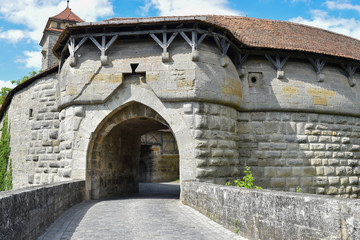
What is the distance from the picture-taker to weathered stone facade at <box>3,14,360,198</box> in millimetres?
9250

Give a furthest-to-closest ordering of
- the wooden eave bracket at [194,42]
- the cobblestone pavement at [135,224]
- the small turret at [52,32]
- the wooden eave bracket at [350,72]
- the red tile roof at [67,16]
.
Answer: the red tile roof at [67,16]
the small turret at [52,32]
the wooden eave bracket at [350,72]
the wooden eave bracket at [194,42]
the cobblestone pavement at [135,224]

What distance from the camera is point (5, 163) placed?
47.6 ft

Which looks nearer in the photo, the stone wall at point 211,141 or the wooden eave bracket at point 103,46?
the stone wall at point 211,141

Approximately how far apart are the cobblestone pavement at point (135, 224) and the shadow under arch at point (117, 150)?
6.87ft

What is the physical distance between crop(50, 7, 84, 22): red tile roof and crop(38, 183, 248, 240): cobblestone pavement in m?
22.7

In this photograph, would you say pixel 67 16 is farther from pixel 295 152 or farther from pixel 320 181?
pixel 320 181

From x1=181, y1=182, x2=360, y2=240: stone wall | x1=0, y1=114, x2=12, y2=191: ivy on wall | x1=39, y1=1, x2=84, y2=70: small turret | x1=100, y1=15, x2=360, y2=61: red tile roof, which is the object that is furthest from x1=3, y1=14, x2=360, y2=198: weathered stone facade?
x1=39, y1=1, x2=84, y2=70: small turret

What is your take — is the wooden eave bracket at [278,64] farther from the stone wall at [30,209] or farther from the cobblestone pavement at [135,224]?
the stone wall at [30,209]

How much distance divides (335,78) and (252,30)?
3.30 metres

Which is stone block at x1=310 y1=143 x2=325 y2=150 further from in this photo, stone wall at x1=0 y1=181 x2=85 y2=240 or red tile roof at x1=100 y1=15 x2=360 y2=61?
stone wall at x1=0 y1=181 x2=85 y2=240

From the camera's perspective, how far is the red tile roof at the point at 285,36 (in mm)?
10938

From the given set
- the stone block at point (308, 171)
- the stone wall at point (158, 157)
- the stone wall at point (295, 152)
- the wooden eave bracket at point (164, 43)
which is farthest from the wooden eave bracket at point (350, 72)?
the stone wall at point (158, 157)

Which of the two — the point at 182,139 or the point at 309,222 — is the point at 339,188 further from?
the point at 309,222

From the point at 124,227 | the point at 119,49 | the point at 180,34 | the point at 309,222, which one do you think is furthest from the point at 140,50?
the point at 309,222
